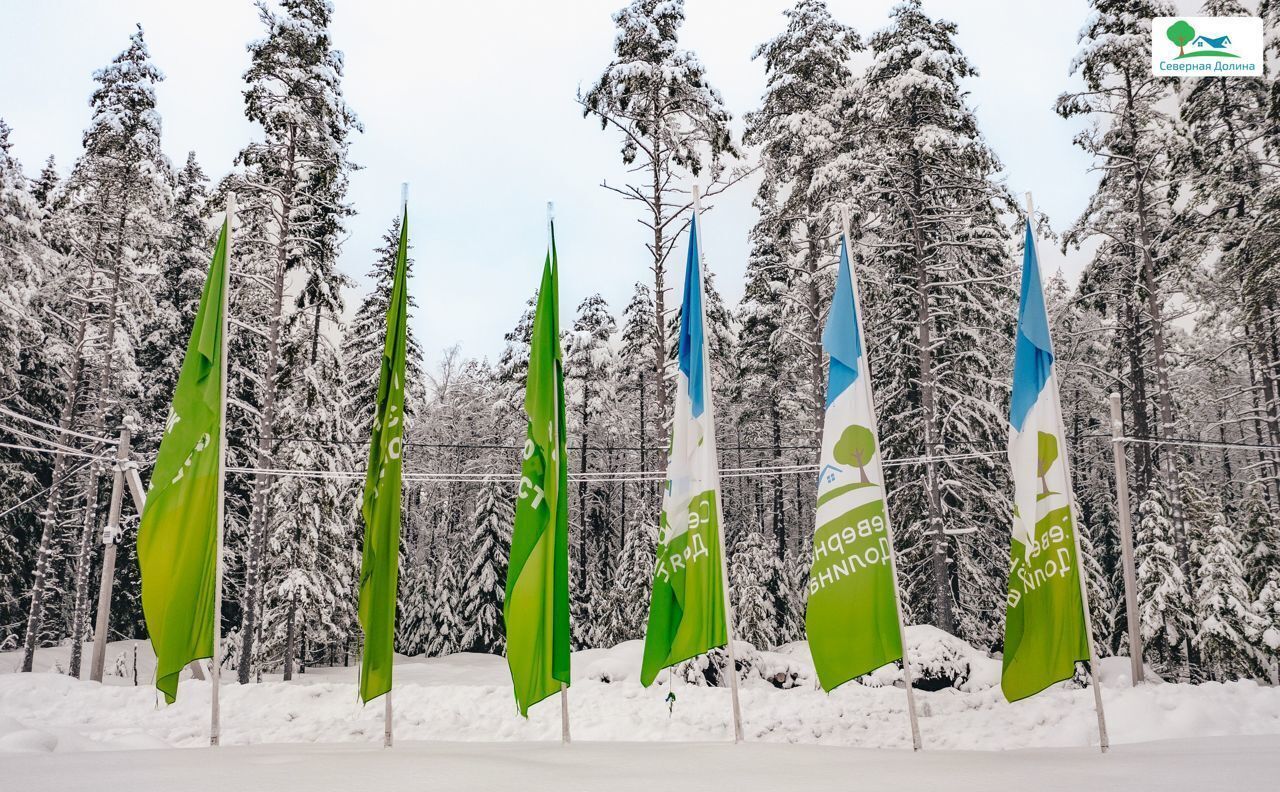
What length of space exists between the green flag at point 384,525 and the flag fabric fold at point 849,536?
12.0 feet

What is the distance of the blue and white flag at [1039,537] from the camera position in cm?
702

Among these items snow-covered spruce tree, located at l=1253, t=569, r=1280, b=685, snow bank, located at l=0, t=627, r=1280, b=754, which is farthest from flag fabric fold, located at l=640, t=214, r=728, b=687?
snow-covered spruce tree, located at l=1253, t=569, r=1280, b=685

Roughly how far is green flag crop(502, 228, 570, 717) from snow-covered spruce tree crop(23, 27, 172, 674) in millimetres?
19754

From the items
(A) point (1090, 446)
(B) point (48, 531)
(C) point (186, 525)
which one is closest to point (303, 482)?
(B) point (48, 531)

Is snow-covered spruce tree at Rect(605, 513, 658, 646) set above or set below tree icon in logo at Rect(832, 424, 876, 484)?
below

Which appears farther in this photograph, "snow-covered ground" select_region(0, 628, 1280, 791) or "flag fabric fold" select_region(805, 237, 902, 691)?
"flag fabric fold" select_region(805, 237, 902, 691)

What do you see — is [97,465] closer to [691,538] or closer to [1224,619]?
[691,538]

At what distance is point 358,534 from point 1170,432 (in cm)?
2412

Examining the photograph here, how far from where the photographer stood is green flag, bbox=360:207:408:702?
6.70m

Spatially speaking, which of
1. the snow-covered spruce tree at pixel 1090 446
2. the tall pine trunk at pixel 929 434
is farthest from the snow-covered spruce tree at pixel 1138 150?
the snow-covered spruce tree at pixel 1090 446

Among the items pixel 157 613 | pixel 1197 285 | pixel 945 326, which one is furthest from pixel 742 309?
pixel 157 613

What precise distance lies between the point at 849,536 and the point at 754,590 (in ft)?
57.0

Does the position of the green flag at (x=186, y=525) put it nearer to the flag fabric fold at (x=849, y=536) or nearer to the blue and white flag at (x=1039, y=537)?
the flag fabric fold at (x=849, y=536)

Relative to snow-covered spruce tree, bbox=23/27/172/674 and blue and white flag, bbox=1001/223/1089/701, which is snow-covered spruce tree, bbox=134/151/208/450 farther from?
blue and white flag, bbox=1001/223/1089/701
